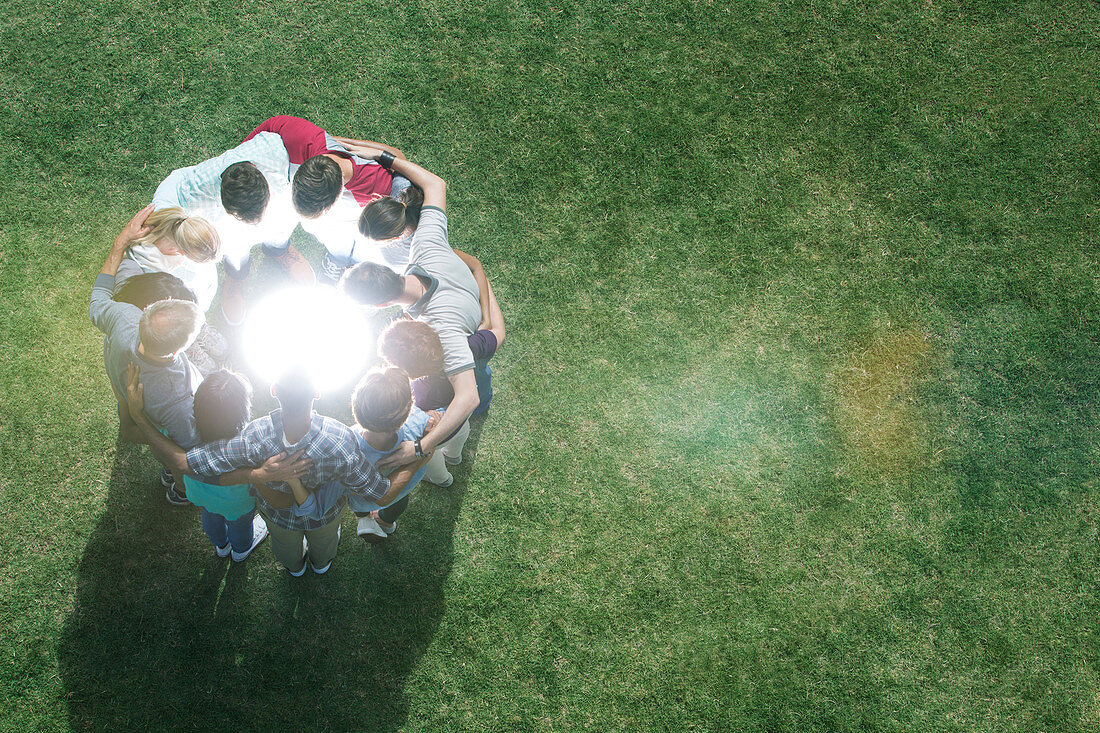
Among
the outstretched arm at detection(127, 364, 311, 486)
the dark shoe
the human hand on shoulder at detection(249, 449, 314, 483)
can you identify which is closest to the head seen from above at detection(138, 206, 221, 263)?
the outstretched arm at detection(127, 364, 311, 486)

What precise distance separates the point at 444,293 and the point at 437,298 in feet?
0.18

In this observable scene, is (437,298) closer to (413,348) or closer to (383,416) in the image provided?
(413,348)

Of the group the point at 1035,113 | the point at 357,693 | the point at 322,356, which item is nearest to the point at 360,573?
the point at 357,693

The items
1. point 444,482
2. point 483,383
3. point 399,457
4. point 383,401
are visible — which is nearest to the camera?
point 383,401

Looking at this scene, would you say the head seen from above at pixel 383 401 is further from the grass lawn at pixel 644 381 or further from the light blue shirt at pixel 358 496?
the grass lawn at pixel 644 381

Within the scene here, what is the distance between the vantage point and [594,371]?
5.71m

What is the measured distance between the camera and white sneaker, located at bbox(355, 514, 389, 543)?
5168 millimetres

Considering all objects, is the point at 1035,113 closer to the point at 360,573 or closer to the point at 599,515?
the point at 599,515

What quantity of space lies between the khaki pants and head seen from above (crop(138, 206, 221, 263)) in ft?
5.30

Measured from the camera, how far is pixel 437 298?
4.23 metres

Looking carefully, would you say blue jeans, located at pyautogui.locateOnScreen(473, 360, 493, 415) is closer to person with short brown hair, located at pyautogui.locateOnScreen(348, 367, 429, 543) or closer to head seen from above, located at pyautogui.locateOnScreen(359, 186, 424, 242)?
person with short brown hair, located at pyautogui.locateOnScreen(348, 367, 429, 543)

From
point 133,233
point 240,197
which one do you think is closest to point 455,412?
point 240,197

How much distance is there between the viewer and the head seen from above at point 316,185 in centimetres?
429

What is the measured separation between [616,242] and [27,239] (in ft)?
15.6
